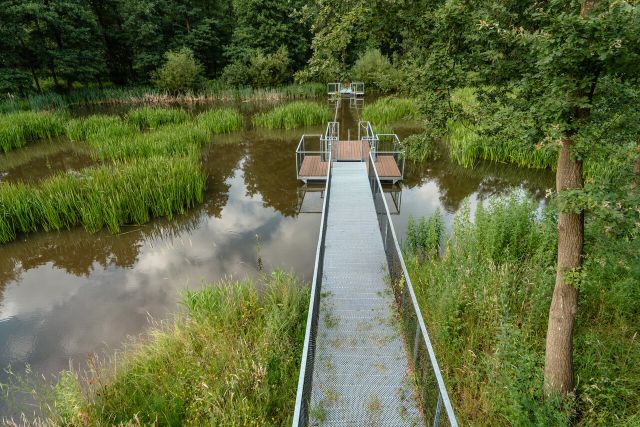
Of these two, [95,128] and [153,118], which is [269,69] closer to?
[153,118]

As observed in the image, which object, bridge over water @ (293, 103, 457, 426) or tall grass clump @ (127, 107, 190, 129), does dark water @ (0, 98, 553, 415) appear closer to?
bridge over water @ (293, 103, 457, 426)

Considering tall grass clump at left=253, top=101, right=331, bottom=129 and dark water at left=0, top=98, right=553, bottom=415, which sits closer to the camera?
dark water at left=0, top=98, right=553, bottom=415

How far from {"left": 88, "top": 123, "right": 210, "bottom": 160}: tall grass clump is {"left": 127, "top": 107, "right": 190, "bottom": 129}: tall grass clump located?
2729mm

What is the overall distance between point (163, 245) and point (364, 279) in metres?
5.70

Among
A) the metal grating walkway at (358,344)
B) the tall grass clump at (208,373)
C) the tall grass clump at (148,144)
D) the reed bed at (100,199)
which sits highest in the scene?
the tall grass clump at (148,144)

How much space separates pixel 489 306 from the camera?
17.0 feet

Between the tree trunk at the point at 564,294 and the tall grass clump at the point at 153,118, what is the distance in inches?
767

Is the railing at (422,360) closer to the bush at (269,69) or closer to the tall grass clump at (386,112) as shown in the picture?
the tall grass clump at (386,112)

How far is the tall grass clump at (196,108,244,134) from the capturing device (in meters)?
19.1

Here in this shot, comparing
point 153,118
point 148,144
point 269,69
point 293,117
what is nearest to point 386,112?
point 293,117

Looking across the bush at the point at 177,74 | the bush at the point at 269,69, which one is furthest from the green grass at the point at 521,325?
the bush at the point at 177,74

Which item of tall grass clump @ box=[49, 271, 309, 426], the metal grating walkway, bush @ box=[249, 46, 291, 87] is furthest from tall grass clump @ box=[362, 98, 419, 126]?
tall grass clump @ box=[49, 271, 309, 426]

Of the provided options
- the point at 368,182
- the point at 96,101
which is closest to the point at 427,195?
the point at 368,182

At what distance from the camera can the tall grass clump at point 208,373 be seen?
429cm
